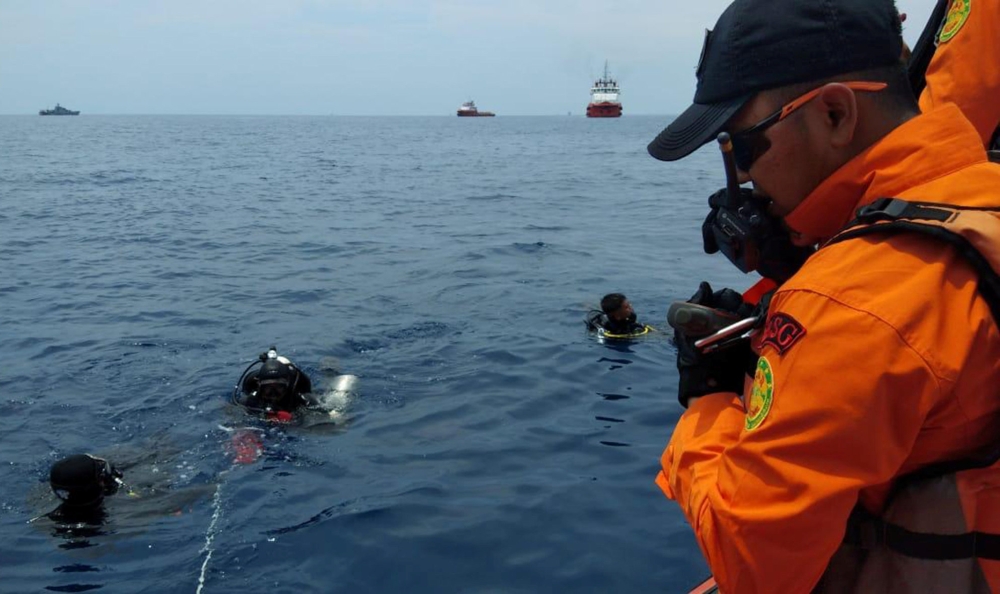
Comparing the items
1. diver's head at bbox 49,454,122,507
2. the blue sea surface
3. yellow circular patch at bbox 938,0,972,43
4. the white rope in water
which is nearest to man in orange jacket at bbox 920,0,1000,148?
yellow circular patch at bbox 938,0,972,43

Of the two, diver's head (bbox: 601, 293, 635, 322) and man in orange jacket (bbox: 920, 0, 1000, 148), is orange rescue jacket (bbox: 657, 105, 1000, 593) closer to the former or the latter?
man in orange jacket (bbox: 920, 0, 1000, 148)

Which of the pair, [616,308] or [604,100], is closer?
[616,308]

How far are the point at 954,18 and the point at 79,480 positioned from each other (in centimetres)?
569

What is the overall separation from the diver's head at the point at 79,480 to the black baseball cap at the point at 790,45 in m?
5.38

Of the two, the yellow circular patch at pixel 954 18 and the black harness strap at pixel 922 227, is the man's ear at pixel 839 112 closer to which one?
the black harness strap at pixel 922 227

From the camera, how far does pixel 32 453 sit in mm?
7039

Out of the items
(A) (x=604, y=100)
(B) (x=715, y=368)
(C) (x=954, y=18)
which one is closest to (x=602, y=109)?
(A) (x=604, y=100)

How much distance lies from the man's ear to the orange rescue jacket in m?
0.05

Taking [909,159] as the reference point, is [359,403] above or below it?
below

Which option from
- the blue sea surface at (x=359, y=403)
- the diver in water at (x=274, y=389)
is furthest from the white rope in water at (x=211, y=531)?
the diver in water at (x=274, y=389)

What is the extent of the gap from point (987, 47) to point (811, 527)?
2044 mm

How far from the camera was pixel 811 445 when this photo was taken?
1314mm

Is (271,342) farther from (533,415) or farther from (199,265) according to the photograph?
(199,265)

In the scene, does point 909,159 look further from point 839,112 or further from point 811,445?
point 811,445
